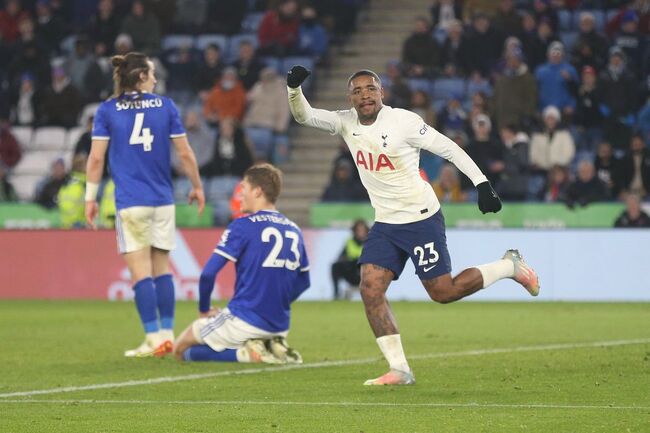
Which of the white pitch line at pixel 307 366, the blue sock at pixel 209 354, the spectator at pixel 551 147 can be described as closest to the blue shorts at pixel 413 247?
the white pitch line at pixel 307 366

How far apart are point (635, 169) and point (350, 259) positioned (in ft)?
14.4

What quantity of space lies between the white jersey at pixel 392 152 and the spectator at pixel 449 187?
11592 mm

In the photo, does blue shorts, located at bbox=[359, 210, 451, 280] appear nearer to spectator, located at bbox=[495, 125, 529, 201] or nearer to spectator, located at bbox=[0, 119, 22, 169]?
spectator, located at bbox=[495, 125, 529, 201]

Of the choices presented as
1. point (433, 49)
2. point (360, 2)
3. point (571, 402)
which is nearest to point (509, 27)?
point (433, 49)

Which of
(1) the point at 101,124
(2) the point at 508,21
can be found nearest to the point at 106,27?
(2) the point at 508,21

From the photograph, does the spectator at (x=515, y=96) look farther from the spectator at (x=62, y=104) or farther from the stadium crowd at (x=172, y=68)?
the spectator at (x=62, y=104)

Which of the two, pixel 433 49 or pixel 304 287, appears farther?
pixel 433 49

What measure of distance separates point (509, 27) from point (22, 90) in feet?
28.1

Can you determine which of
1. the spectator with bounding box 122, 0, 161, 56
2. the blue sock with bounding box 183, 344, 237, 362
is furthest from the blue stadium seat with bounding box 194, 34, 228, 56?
the blue sock with bounding box 183, 344, 237, 362

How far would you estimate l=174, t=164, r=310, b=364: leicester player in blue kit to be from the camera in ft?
35.5

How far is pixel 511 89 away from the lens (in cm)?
2297

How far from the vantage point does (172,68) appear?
85.2 ft

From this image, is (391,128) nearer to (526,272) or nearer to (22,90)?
(526,272)

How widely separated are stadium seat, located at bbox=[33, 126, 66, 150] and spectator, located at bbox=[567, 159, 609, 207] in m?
9.13
